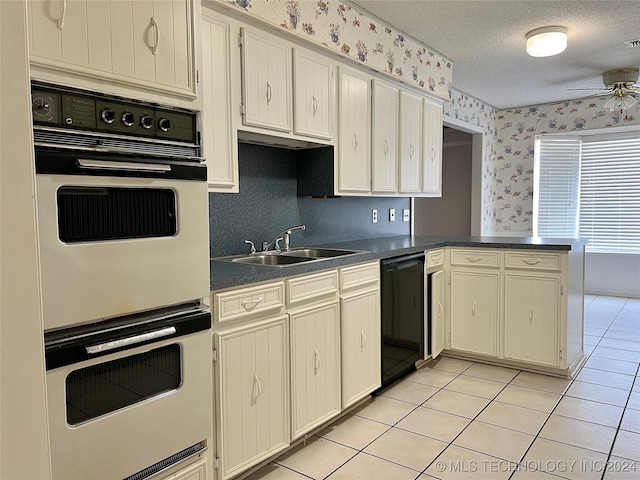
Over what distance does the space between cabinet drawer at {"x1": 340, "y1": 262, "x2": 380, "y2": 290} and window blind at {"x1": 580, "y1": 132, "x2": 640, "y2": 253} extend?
15.2ft

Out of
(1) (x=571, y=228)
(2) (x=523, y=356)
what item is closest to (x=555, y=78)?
(1) (x=571, y=228)

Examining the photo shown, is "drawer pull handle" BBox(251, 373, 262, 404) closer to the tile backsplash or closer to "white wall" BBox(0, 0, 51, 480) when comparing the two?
the tile backsplash

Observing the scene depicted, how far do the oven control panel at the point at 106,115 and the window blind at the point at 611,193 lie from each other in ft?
19.9

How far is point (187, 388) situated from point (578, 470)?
1.82 meters

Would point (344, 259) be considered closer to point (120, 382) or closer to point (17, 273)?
point (120, 382)

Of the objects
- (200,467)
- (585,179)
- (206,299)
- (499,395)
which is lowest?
(499,395)

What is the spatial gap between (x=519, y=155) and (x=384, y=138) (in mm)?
3716

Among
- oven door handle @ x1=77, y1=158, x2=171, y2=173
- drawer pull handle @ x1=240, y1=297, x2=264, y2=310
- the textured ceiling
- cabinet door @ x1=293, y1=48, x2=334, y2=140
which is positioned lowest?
drawer pull handle @ x1=240, y1=297, x2=264, y2=310

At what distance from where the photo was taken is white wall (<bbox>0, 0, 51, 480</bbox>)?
0.63 meters

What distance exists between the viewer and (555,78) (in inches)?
192

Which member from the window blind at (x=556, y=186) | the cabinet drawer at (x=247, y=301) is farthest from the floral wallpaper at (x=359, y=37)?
the window blind at (x=556, y=186)

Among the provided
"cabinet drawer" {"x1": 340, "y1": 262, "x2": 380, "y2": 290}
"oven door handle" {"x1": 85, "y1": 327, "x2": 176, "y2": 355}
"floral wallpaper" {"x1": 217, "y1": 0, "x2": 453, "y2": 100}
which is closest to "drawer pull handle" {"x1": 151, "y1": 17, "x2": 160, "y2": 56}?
"floral wallpaper" {"x1": 217, "y1": 0, "x2": 453, "y2": 100}

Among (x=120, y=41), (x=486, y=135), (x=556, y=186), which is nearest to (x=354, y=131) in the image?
(x=120, y=41)

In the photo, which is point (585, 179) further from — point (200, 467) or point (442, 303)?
point (200, 467)
